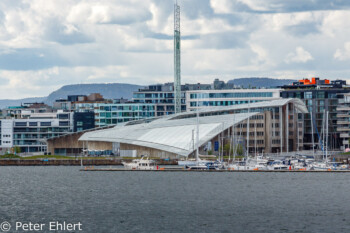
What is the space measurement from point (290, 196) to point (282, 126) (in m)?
70.6

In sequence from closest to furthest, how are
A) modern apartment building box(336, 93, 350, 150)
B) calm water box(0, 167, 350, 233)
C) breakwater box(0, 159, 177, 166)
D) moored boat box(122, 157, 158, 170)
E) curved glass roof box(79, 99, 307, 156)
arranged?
calm water box(0, 167, 350, 233)
moored boat box(122, 157, 158, 170)
breakwater box(0, 159, 177, 166)
curved glass roof box(79, 99, 307, 156)
modern apartment building box(336, 93, 350, 150)

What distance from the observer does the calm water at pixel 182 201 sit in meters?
80.8

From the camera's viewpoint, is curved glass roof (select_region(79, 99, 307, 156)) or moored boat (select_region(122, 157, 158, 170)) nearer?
moored boat (select_region(122, 157, 158, 170))

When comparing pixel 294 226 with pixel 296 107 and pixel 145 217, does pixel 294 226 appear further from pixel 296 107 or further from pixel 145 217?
pixel 296 107

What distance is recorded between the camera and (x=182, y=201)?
9856cm

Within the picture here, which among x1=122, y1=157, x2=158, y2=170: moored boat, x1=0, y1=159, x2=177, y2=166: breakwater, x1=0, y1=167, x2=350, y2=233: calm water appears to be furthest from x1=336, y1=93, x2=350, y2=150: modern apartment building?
x1=122, y1=157, x2=158, y2=170: moored boat

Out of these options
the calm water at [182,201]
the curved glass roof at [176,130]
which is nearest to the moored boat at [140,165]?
the calm water at [182,201]

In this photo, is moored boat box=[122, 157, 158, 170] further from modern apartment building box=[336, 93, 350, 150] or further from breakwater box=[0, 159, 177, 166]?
modern apartment building box=[336, 93, 350, 150]

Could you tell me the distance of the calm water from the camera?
265ft

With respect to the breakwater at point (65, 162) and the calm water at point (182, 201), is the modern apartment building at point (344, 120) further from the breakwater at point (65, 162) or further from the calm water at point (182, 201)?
the calm water at point (182, 201)

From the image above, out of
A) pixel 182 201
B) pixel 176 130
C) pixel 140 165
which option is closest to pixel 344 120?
pixel 176 130

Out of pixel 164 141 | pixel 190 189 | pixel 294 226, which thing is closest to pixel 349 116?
pixel 164 141

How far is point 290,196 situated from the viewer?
103625 millimetres

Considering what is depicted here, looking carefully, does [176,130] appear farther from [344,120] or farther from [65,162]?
[344,120]
